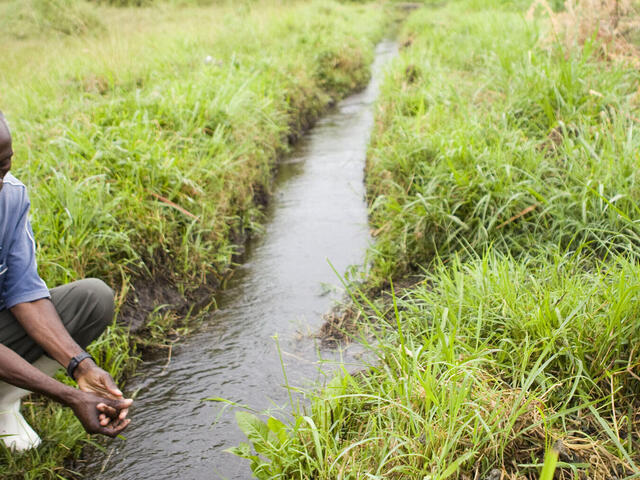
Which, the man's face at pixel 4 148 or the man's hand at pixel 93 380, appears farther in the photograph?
the man's hand at pixel 93 380

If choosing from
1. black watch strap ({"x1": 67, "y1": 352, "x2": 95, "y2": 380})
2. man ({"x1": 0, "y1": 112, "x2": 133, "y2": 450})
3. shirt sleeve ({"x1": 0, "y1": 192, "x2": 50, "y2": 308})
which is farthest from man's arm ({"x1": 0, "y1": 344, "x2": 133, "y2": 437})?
shirt sleeve ({"x1": 0, "y1": 192, "x2": 50, "y2": 308})

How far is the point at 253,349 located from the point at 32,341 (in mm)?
1318

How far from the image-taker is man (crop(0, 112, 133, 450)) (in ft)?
6.06

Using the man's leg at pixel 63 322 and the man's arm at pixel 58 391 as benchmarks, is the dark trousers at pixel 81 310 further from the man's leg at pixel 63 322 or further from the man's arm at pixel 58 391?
the man's arm at pixel 58 391

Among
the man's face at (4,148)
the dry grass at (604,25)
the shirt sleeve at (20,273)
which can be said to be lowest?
the shirt sleeve at (20,273)

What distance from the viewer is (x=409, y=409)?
69.0 inches

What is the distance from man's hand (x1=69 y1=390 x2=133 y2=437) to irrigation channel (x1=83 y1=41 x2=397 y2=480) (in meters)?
0.49

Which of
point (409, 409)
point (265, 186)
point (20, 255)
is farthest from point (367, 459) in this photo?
point (265, 186)

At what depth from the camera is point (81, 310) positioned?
222 centimetres

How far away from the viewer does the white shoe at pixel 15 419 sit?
6.84ft

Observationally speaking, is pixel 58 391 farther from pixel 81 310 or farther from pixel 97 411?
pixel 81 310

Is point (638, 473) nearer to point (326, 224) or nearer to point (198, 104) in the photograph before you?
point (326, 224)

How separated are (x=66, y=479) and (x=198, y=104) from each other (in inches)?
139

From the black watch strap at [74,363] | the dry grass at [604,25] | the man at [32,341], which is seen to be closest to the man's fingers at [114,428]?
the man at [32,341]
